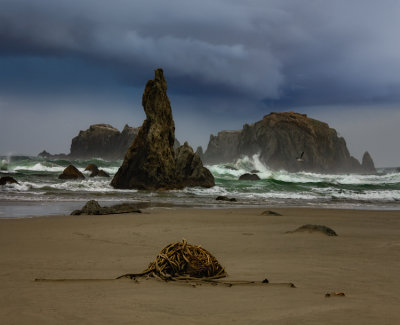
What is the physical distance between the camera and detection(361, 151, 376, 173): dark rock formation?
5999 inches

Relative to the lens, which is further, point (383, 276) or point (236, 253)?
point (236, 253)

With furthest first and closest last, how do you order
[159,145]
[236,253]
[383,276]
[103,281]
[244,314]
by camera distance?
1. [159,145]
2. [236,253]
3. [383,276]
4. [103,281]
5. [244,314]

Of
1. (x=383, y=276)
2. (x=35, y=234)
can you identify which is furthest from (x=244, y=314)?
(x=35, y=234)

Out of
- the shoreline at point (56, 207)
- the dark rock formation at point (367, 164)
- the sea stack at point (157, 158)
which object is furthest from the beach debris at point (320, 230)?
the dark rock formation at point (367, 164)

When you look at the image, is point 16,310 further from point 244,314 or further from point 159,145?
point 159,145

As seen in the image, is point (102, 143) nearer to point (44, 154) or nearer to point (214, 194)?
point (44, 154)

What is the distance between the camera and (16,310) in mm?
3332

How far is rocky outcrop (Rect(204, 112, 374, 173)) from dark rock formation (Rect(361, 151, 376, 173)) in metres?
12.8

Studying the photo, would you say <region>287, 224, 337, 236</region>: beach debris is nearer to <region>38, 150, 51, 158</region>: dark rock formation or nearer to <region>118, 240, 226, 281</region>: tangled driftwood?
<region>118, 240, 226, 281</region>: tangled driftwood

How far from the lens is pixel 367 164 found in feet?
506

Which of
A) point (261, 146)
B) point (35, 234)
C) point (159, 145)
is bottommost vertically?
point (35, 234)

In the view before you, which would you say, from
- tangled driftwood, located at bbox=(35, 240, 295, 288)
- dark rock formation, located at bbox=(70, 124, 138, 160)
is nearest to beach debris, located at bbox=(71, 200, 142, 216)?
tangled driftwood, located at bbox=(35, 240, 295, 288)

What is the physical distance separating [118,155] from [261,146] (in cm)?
4633

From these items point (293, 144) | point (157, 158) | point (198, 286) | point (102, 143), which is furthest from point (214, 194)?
point (102, 143)
